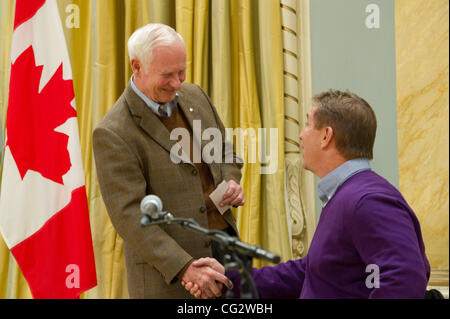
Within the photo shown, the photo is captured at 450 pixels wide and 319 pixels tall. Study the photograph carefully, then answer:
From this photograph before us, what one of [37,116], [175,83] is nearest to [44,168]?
[37,116]

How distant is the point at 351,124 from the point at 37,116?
195 centimetres

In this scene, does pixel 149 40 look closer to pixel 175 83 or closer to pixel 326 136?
pixel 175 83

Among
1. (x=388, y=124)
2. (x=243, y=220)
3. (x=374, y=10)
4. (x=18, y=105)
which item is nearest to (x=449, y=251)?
(x=388, y=124)

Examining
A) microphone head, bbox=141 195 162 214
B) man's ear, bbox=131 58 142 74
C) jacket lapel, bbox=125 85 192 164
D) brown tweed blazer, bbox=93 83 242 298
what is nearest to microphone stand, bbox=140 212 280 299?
microphone head, bbox=141 195 162 214

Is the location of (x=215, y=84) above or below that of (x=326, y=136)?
above

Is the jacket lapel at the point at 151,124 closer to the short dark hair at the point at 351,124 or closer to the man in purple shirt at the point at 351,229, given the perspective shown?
the man in purple shirt at the point at 351,229

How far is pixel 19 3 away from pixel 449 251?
8.83 feet

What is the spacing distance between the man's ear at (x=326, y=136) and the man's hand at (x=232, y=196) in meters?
0.45

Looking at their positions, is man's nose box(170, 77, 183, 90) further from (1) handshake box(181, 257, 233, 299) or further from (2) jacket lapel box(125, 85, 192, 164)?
(1) handshake box(181, 257, 233, 299)

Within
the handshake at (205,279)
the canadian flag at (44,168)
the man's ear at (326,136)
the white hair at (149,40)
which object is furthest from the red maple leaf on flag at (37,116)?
the man's ear at (326,136)

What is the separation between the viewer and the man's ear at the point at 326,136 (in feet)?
6.08

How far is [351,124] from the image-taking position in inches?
72.6

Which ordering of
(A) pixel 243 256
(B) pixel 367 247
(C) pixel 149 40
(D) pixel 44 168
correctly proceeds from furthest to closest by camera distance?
(D) pixel 44 168, (C) pixel 149 40, (B) pixel 367 247, (A) pixel 243 256

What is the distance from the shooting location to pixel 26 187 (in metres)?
3.06
